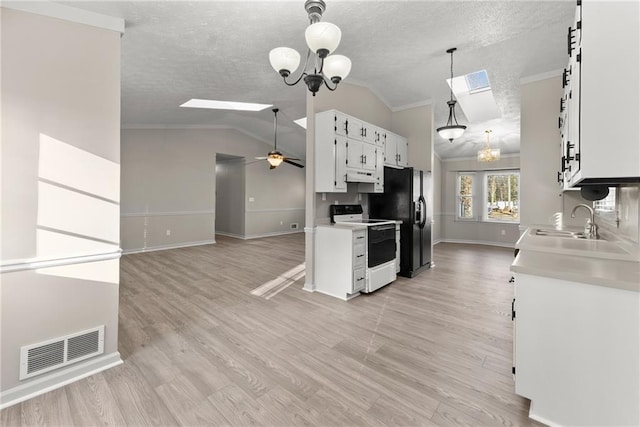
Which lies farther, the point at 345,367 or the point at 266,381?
the point at 345,367

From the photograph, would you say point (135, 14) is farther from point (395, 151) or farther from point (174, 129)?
point (174, 129)

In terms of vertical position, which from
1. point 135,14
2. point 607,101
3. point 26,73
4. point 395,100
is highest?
point 395,100

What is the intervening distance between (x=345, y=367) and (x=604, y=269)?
1.65 m

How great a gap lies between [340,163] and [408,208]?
1447 millimetres

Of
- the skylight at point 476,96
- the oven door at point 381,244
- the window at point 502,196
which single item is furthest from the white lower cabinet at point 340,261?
the window at point 502,196

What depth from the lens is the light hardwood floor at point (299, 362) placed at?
1.63 m

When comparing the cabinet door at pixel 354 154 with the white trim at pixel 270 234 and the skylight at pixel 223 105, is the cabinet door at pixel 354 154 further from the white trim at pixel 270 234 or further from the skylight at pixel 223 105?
the white trim at pixel 270 234

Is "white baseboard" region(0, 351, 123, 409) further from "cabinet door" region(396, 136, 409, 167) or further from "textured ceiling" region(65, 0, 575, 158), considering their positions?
"cabinet door" region(396, 136, 409, 167)

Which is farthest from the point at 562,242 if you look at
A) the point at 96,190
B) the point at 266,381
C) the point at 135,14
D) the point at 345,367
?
the point at 135,14

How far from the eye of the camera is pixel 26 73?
178 centimetres

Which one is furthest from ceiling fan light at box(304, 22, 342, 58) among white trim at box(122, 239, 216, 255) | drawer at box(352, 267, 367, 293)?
white trim at box(122, 239, 216, 255)

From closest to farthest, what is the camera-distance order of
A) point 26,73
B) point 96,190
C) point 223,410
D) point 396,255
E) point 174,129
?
point 223,410 → point 26,73 → point 96,190 → point 396,255 → point 174,129

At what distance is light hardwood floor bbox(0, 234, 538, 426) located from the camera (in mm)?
1632

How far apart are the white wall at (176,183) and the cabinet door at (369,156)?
485 centimetres
